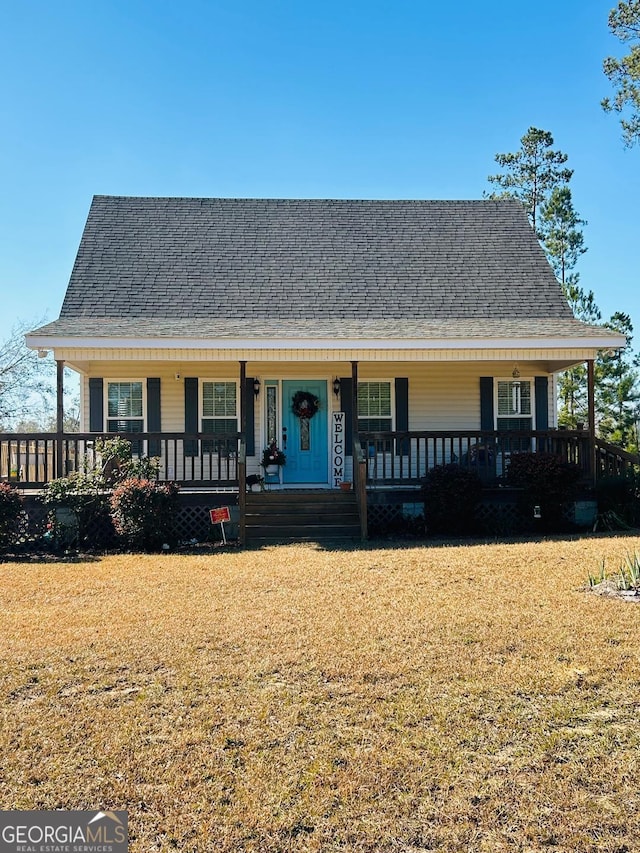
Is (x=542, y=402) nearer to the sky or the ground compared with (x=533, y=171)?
nearer to the ground

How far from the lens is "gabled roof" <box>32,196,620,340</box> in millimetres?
12188

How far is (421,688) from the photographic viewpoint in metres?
4.13

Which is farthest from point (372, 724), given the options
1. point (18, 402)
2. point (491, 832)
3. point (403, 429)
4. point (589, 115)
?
point (18, 402)

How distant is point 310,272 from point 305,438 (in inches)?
152

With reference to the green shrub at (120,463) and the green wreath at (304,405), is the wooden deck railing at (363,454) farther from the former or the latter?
the green wreath at (304,405)

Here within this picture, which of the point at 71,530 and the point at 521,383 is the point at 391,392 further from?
the point at 71,530

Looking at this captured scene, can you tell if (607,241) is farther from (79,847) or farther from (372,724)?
(79,847)

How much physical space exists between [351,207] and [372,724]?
46.8ft

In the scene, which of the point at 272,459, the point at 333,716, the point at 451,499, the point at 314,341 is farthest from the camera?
the point at 272,459

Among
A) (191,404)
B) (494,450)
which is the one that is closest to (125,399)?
(191,404)

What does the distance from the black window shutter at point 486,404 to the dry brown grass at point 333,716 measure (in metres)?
6.74

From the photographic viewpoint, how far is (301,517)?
10.5 m

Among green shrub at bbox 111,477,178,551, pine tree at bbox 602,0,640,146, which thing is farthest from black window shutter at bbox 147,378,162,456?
pine tree at bbox 602,0,640,146

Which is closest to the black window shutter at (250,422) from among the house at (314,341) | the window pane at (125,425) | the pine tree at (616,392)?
the house at (314,341)
